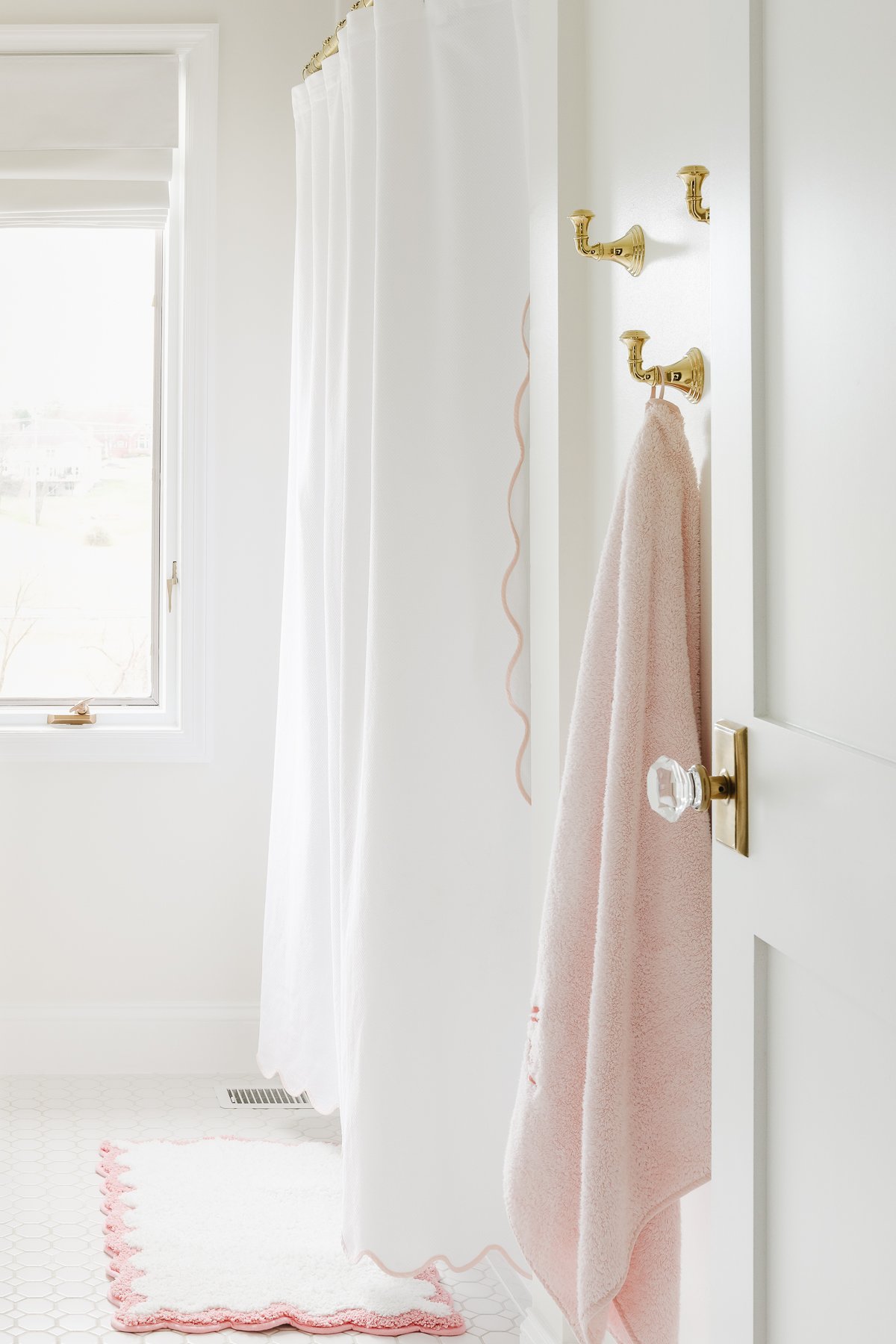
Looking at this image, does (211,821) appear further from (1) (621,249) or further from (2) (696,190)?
(2) (696,190)

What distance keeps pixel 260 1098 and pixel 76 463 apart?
4.81ft

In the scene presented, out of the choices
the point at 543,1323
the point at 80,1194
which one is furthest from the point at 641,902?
the point at 80,1194

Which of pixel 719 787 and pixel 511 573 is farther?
pixel 511 573

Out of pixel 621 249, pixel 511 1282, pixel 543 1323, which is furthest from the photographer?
pixel 511 1282

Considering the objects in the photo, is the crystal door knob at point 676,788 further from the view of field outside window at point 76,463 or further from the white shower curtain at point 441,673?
the view of field outside window at point 76,463

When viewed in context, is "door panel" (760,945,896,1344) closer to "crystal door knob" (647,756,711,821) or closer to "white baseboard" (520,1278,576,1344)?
"crystal door knob" (647,756,711,821)

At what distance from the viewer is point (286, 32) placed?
2.84 metres

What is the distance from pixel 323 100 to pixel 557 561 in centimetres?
119

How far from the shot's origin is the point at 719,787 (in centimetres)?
94

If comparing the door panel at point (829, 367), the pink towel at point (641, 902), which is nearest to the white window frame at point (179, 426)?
the pink towel at point (641, 902)

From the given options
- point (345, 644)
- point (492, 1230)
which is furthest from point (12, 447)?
point (492, 1230)

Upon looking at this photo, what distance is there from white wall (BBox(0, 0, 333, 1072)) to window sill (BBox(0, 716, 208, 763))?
29 mm

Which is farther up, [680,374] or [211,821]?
[680,374]

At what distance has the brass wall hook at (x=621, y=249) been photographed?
4.23ft
